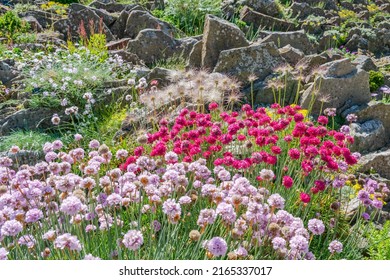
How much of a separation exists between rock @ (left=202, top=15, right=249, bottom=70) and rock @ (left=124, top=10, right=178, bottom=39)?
249 cm

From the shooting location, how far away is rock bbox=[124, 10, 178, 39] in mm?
10906

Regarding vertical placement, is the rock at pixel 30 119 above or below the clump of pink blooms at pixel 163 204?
below

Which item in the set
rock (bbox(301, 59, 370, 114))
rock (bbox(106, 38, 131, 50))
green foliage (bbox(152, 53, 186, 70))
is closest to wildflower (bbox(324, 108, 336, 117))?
rock (bbox(301, 59, 370, 114))

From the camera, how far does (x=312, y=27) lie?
12.6 meters

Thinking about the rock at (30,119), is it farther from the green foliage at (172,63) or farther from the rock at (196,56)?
the rock at (196,56)

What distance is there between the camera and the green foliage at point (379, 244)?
13.1 ft

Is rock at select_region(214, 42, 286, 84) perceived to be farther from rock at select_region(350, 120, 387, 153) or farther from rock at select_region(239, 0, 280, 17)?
rock at select_region(239, 0, 280, 17)

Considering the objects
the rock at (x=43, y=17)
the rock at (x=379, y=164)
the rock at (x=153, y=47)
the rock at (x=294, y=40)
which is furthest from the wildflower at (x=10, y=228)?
the rock at (x=43, y=17)

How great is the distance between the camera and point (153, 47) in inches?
380

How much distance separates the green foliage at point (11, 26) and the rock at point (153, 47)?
3.00 metres
